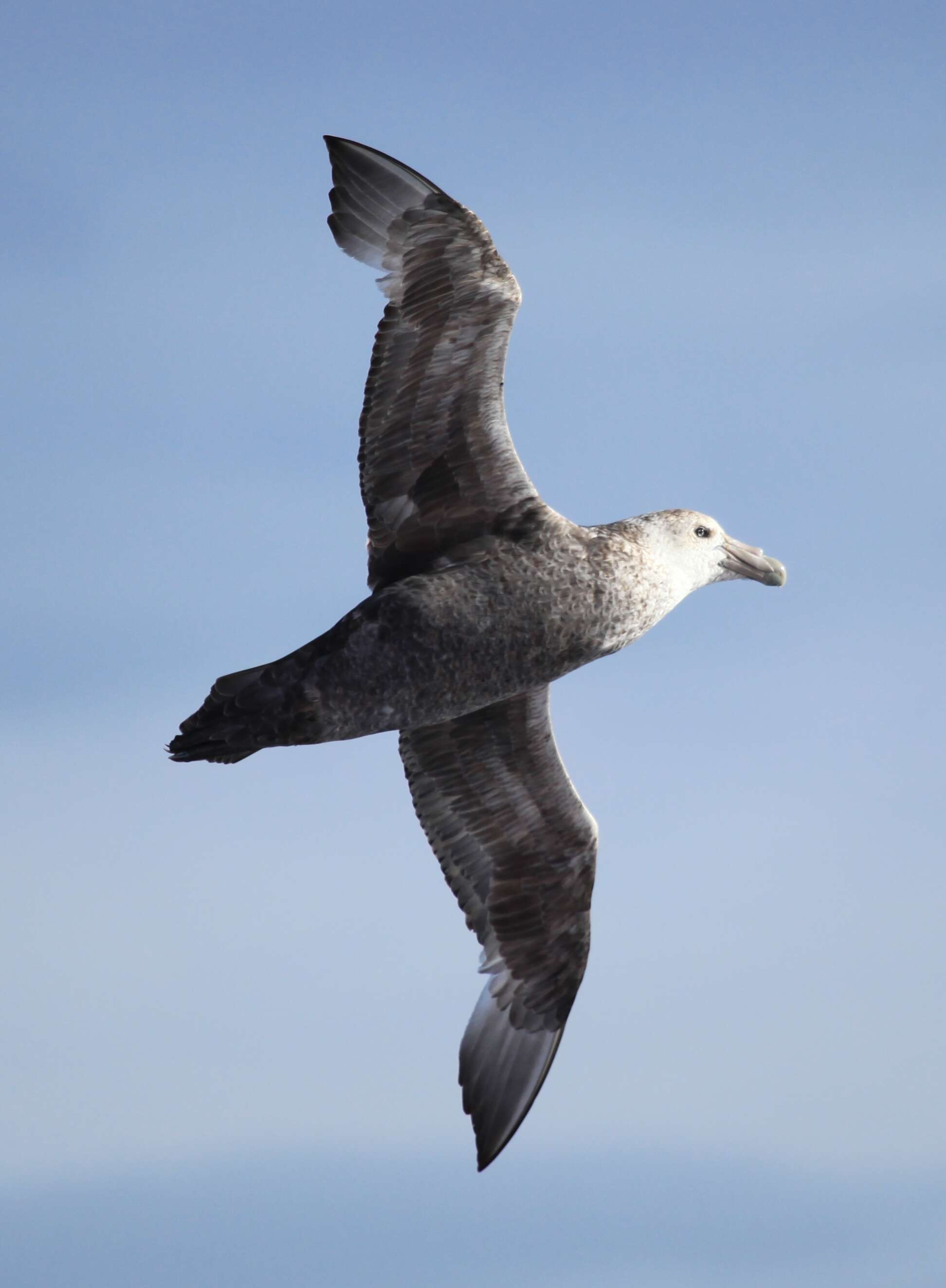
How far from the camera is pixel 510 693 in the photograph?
1327cm

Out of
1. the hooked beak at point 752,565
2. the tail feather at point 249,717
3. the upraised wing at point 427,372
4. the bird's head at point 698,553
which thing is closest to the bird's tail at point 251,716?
the tail feather at point 249,717

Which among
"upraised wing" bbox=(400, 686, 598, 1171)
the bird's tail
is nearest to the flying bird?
the bird's tail

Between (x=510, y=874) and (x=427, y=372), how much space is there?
4.03 meters

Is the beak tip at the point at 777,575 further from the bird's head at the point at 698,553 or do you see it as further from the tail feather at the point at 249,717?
the tail feather at the point at 249,717

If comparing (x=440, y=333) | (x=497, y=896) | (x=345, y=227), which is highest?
(x=345, y=227)

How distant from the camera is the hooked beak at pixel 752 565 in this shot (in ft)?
48.6

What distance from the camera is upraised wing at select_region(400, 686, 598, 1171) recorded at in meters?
14.5

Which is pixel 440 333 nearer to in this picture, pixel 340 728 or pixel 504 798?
pixel 340 728

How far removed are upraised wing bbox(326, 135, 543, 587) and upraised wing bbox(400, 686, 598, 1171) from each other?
5.71 ft

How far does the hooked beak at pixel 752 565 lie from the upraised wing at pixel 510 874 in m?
1.76

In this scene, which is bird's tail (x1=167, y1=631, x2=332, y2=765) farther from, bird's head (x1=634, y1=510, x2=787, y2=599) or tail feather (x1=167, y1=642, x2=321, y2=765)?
bird's head (x1=634, y1=510, x2=787, y2=599)

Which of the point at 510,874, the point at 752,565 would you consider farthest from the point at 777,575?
the point at 510,874

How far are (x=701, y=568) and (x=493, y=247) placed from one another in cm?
301

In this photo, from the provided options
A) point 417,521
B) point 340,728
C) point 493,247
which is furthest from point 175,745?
point 493,247
